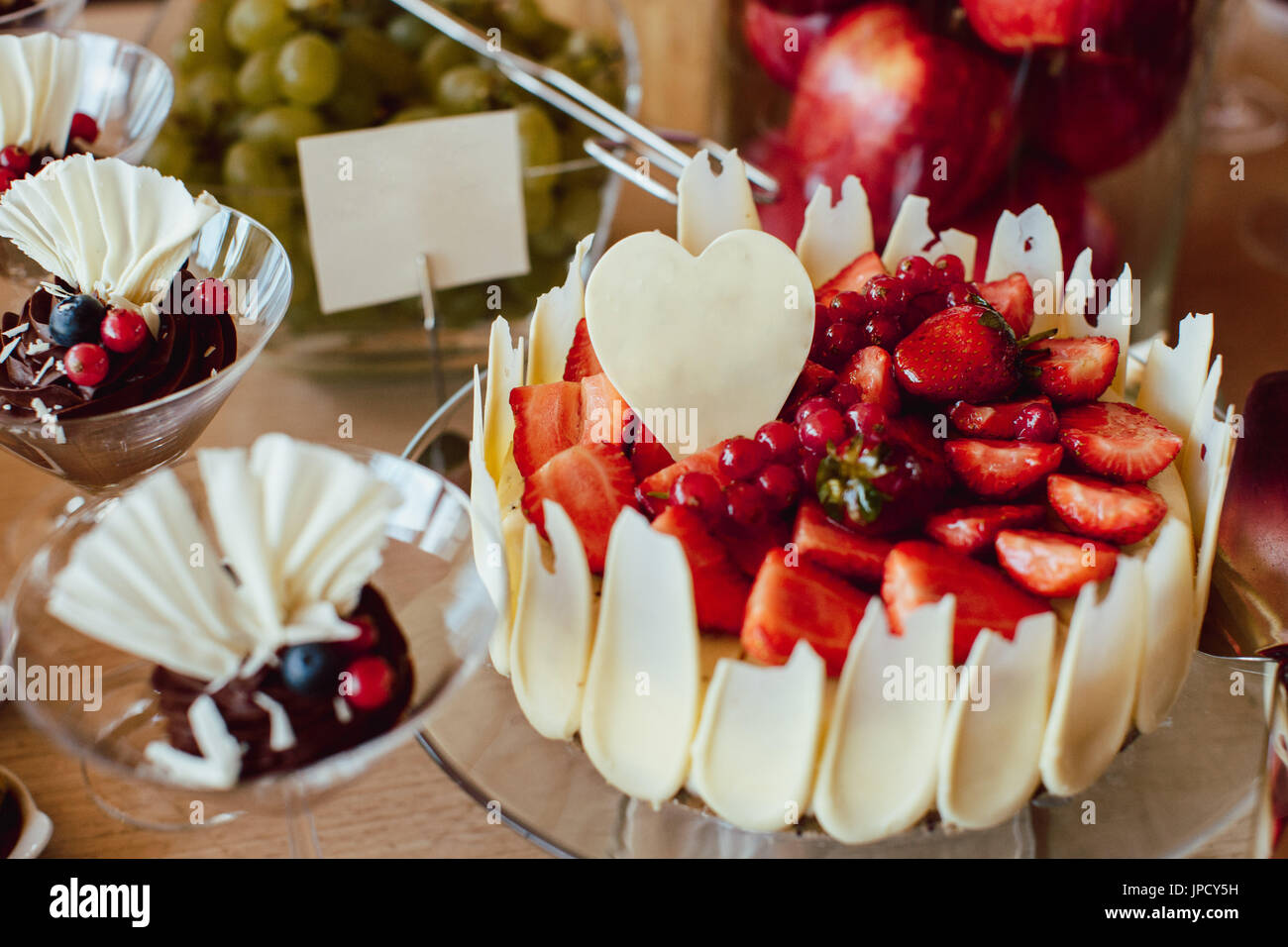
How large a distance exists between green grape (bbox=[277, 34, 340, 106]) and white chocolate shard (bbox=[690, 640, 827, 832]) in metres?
0.70

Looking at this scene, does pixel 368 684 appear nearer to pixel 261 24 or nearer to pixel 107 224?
pixel 107 224

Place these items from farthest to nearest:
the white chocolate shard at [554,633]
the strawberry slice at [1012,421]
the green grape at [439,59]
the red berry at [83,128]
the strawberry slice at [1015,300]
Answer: the green grape at [439,59] → the red berry at [83,128] → the strawberry slice at [1015,300] → the strawberry slice at [1012,421] → the white chocolate shard at [554,633]

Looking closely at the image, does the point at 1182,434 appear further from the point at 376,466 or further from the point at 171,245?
the point at 171,245

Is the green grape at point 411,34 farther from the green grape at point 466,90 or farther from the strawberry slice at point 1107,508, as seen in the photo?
the strawberry slice at point 1107,508

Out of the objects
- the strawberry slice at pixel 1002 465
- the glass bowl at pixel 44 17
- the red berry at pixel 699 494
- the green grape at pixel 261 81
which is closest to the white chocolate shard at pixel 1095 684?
the strawberry slice at pixel 1002 465

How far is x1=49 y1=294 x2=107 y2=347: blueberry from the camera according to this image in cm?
75

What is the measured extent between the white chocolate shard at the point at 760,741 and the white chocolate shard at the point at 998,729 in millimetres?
77

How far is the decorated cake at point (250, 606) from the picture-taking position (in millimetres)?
527

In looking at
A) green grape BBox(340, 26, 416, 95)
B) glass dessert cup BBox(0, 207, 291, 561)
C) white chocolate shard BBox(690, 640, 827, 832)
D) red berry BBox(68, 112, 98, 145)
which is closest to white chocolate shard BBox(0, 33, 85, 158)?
red berry BBox(68, 112, 98, 145)

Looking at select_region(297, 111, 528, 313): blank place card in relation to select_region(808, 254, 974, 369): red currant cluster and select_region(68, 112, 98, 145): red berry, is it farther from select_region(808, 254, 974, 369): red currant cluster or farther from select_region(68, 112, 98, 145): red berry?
select_region(808, 254, 974, 369): red currant cluster

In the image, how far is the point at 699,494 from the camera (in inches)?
26.5
